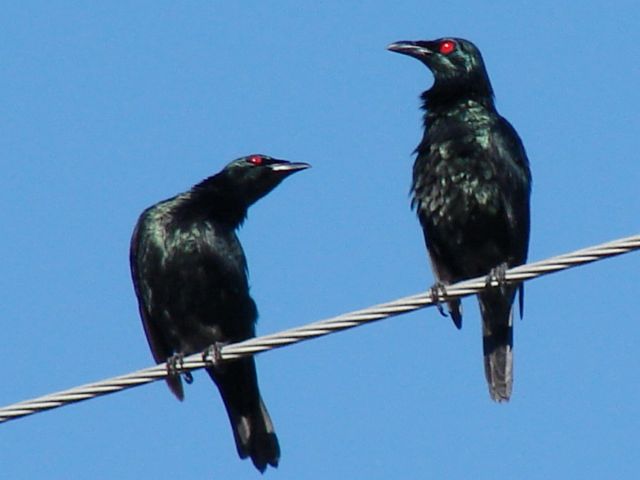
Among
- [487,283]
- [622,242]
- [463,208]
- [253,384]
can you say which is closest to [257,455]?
[253,384]

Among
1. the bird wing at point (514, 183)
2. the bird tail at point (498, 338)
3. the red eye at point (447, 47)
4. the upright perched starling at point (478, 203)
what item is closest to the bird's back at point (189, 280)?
the upright perched starling at point (478, 203)

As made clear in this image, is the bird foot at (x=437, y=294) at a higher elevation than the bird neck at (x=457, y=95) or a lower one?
lower

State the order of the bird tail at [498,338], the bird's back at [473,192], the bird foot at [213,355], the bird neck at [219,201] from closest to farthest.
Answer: the bird foot at [213,355] < the bird's back at [473,192] < the bird tail at [498,338] < the bird neck at [219,201]

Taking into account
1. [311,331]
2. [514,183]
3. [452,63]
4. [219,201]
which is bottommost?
[311,331]

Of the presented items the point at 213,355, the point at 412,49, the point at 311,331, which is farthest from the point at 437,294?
the point at 412,49

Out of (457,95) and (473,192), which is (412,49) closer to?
(457,95)

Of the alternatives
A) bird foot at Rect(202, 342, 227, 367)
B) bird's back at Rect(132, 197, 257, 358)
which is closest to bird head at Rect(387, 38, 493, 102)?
bird's back at Rect(132, 197, 257, 358)

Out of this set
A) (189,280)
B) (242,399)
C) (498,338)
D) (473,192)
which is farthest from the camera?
(242,399)

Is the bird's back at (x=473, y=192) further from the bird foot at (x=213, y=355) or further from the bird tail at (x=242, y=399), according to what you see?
the bird foot at (x=213, y=355)
